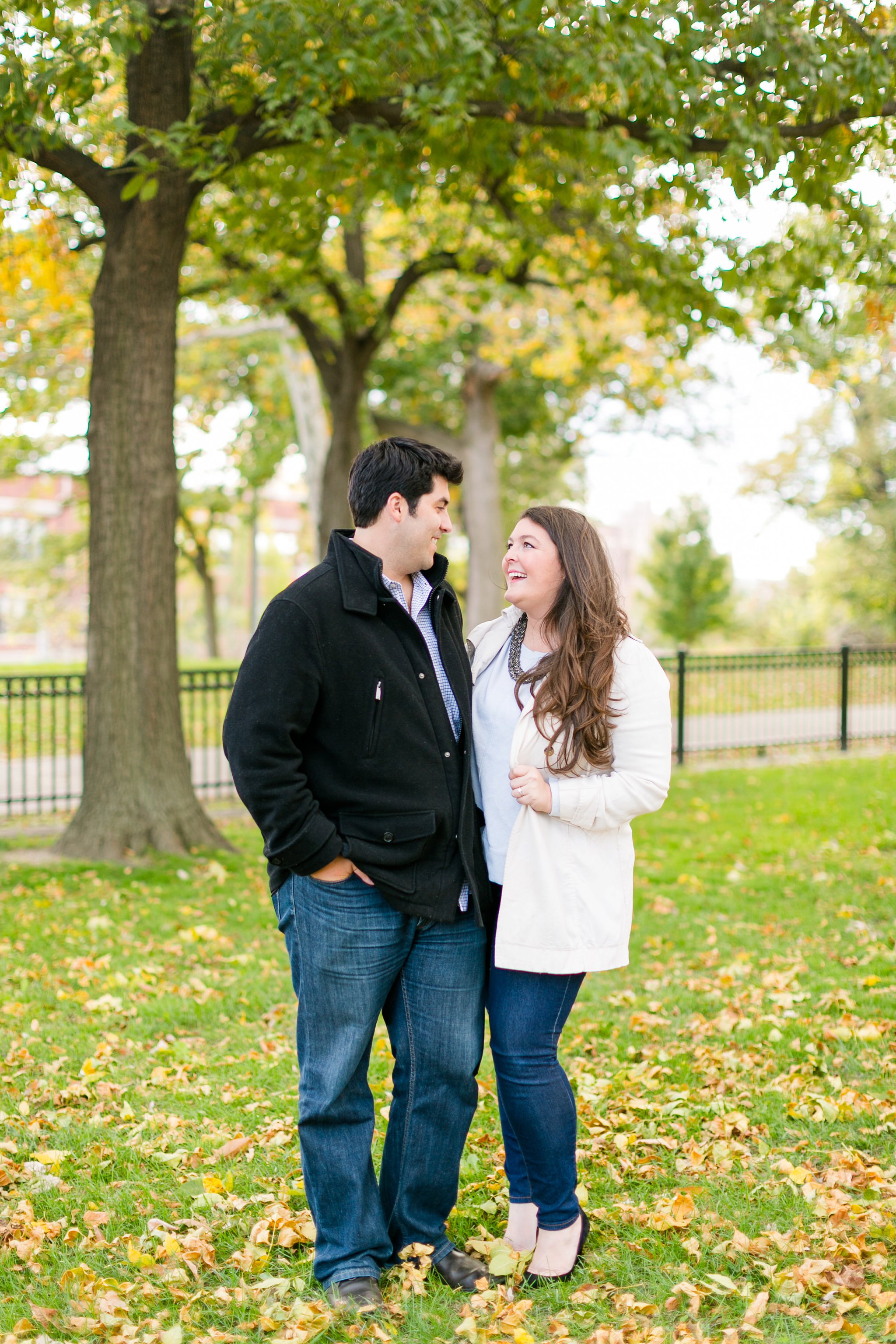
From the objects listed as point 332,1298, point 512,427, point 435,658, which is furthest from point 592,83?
point 512,427

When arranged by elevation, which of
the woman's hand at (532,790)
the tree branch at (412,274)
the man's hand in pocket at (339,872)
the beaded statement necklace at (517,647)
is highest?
the tree branch at (412,274)

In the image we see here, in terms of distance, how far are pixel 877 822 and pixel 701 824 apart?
1.42m

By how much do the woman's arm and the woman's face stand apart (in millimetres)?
234

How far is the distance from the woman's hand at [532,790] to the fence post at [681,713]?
11.3m

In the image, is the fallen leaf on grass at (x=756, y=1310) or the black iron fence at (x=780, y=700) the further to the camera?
the black iron fence at (x=780, y=700)

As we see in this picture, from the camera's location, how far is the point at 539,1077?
2895 mm

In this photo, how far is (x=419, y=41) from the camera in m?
6.03

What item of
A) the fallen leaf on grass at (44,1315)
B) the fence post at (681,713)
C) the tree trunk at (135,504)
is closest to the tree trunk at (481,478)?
the fence post at (681,713)

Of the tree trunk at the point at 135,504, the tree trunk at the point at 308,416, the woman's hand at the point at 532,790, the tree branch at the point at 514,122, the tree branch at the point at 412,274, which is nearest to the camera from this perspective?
the woman's hand at the point at 532,790

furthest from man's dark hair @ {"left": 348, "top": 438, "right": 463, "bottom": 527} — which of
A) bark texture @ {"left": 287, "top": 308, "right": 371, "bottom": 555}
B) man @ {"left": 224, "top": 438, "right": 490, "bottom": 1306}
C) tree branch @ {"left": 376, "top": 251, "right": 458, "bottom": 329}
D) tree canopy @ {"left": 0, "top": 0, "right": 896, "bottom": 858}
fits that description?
bark texture @ {"left": 287, "top": 308, "right": 371, "bottom": 555}

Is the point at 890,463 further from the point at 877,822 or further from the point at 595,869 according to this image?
the point at 595,869

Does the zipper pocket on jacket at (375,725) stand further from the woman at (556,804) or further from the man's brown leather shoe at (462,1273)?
the man's brown leather shoe at (462,1273)

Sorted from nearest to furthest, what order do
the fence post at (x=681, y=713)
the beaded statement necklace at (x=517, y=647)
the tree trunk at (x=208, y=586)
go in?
the beaded statement necklace at (x=517, y=647), the fence post at (x=681, y=713), the tree trunk at (x=208, y=586)

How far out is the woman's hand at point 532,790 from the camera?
9.16 ft
